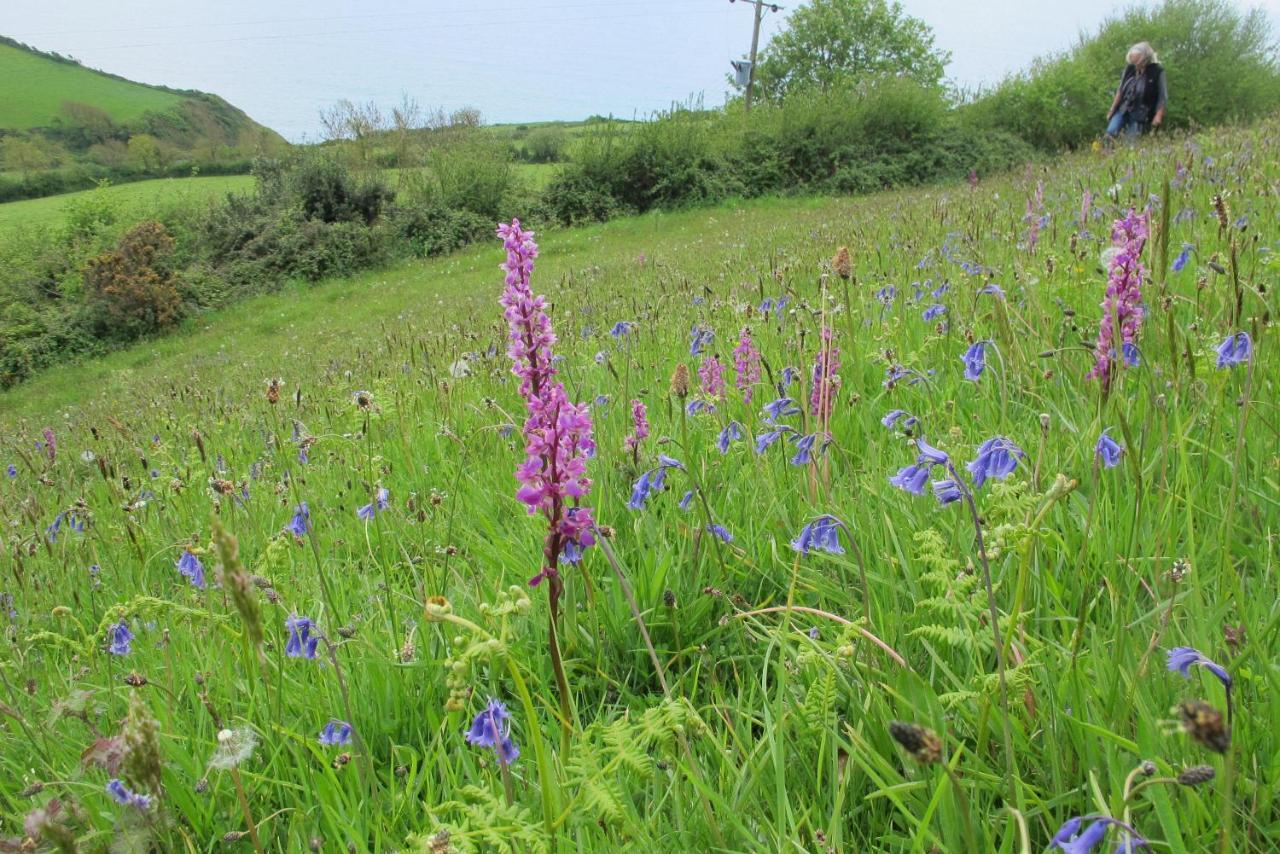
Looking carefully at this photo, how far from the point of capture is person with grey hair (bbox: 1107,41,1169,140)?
43.0 feet

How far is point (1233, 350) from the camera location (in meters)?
1.80

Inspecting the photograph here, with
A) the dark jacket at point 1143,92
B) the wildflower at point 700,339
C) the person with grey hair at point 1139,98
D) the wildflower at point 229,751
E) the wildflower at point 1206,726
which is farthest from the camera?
the dark jacket at point 1143,92

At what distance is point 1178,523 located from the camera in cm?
184

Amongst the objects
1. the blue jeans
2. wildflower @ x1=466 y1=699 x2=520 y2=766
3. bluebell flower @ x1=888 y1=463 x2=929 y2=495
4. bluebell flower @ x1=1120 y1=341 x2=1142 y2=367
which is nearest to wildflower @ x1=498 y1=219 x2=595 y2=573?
wildflower @ x1=466 y1=699 x2=520 y2=766

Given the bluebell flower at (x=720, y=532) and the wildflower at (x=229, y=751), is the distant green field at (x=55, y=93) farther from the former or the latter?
the wildflower at (x=229, y=751)

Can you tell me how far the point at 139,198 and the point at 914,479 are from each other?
35012 millimetres

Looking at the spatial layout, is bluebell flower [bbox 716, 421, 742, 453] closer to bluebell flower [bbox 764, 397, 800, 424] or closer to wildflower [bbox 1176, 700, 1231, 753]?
bluebell flower [bbox 764, 397, 800, 424]

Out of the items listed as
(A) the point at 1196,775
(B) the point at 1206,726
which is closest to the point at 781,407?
(A) the point at 1196,775

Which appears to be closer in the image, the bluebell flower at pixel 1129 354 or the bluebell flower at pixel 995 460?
the bluebell flower at pixel 995 460

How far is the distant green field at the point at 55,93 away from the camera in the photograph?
5925 cm

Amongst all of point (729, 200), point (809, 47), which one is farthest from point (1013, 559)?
point (809, 47)

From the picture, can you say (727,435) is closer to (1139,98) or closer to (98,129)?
(1139,98)

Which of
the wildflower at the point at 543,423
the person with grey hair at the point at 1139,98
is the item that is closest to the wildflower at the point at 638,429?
the wildflower at the point at 543,423

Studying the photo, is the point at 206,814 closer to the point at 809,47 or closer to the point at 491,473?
the point at 491,473
